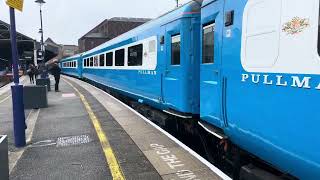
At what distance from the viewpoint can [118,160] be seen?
21.8ft

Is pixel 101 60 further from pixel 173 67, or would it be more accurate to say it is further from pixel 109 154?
pixel 109 154

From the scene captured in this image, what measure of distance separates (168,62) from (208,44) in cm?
281

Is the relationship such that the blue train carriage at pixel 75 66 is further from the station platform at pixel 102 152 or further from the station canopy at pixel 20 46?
the station platform at pixel 102 152

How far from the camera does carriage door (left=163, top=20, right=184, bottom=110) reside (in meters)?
8.40

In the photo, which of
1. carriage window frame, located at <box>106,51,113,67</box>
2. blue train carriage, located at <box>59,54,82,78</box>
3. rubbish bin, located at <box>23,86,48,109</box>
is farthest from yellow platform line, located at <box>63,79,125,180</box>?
blue train carriage, located at <box>59,54,82,78</box>

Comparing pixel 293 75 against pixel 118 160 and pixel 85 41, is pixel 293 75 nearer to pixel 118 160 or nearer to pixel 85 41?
pixel 118 160

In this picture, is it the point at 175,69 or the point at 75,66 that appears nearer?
the point at 175,69

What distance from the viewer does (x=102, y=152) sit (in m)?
7.26

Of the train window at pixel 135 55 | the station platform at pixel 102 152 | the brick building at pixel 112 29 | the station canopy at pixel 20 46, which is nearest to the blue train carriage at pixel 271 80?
the station platform at pixel 102 152

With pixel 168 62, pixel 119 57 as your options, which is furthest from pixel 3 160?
pixel 119 57

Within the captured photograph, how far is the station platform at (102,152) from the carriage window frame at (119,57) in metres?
4.03

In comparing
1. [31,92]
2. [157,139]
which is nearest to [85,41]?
[31,92]

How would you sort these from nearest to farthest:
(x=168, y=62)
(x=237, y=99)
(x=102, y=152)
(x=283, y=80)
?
1. (x=283, y=80)
2. (x=237, y=99)
3. (x=102, y=152)
4. (x=168, y=62)

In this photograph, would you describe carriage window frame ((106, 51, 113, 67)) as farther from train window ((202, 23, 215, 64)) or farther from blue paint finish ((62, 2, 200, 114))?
train window ((202, 23, 215, 64))
